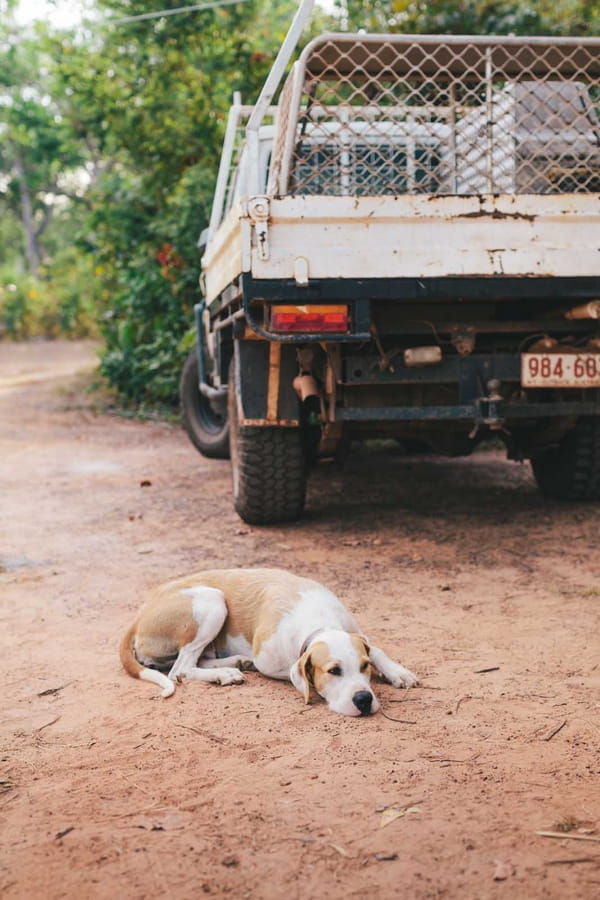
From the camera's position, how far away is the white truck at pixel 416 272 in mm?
4645

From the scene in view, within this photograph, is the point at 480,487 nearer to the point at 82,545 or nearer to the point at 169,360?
the point at 82,545

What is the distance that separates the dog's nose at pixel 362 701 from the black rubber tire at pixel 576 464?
3444mm

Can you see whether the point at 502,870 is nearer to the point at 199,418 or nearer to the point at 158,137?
the point at 199,418

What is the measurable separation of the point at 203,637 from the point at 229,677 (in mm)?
206

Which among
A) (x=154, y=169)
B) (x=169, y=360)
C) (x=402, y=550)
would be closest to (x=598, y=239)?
(x=402, y=550)

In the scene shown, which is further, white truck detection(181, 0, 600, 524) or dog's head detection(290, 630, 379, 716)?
white truck detection(181, 0, 600, 524)

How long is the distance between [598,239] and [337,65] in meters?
1.58

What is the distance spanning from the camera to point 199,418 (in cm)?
889

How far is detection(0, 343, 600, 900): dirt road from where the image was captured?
2.04m

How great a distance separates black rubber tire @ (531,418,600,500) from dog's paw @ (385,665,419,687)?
10.3ft

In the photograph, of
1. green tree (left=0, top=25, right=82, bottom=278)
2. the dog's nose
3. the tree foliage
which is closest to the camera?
the dog's nose

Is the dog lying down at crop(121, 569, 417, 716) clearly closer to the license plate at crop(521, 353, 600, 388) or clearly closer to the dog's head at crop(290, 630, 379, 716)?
the dog's head at crop(290, 630, 379, 716)

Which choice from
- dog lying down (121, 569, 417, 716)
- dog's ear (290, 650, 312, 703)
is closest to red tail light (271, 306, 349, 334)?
dog lying down (121, 569, 417, 716)

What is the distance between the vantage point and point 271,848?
2.11 metres
